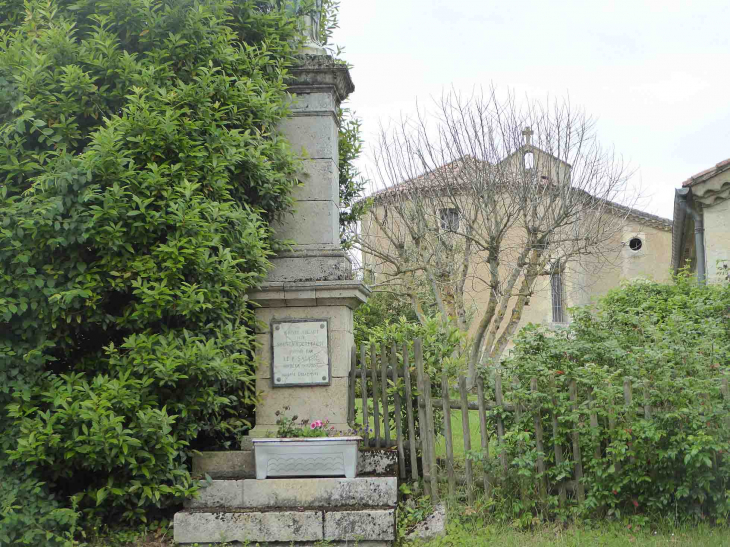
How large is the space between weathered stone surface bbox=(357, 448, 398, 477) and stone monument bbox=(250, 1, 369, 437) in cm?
37

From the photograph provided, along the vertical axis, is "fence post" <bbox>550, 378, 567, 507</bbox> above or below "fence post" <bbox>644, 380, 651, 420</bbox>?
below

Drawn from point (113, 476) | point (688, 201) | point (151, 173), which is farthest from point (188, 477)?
point (688, 201)

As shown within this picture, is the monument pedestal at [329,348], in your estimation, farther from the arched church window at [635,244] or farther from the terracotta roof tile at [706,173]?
the arched church window at [635,244]

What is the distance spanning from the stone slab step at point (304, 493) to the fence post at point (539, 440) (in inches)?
45.6

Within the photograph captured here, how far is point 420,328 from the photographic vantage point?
6.79 metres

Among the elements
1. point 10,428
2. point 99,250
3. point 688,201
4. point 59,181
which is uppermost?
point 688,201

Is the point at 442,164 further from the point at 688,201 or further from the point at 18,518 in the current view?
the point at 18,518

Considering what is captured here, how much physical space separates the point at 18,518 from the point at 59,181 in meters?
2.41

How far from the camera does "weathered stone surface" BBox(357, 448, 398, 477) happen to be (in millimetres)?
5695

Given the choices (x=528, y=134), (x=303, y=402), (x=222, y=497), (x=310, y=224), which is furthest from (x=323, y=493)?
(x=528, y=134)

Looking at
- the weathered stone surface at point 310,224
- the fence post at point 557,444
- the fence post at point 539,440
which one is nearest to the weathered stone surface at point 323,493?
the fence post at point 539,440

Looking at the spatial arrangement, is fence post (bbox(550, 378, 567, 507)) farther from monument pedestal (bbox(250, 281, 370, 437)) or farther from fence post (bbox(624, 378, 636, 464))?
monument pedestal (bbox(250, 281, 370, 437))

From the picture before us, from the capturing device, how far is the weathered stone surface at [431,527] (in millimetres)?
5242

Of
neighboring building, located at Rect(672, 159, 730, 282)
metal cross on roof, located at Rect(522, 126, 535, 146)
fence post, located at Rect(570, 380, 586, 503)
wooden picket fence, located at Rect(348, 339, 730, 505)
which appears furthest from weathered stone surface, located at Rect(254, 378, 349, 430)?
metal cross on roof, located at Rect(522, 126, 535, 146)
